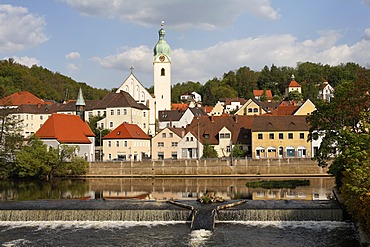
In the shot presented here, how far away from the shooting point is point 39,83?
14900cm

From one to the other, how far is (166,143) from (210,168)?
58.7 feet

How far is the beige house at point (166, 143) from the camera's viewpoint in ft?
270

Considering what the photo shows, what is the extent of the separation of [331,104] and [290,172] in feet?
87.3

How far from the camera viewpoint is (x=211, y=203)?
37.2 meters

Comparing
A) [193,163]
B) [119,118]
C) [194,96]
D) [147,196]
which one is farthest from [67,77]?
[147,196]

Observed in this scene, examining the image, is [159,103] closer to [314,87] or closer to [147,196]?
[314,87]

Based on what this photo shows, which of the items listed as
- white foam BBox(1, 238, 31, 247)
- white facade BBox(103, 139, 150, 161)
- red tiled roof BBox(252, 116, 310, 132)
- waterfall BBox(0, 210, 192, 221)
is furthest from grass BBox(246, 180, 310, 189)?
white foam BBox(1, 238, 31, 247)

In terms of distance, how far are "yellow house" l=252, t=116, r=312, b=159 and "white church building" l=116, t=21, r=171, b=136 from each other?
33.1m

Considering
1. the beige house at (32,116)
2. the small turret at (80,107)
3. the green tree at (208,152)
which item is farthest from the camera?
the beige house at (32,116)

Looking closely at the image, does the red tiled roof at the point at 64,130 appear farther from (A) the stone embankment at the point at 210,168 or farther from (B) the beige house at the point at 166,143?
(B) the beige house at the point at 166,143

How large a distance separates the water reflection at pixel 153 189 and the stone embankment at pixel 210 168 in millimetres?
2141

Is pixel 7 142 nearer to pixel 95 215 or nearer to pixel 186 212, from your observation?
pixel 95 215

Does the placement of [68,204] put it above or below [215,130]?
below

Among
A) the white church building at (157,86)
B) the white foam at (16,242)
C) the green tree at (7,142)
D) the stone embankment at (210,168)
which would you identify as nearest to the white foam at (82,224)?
the white foam at (16,242)
